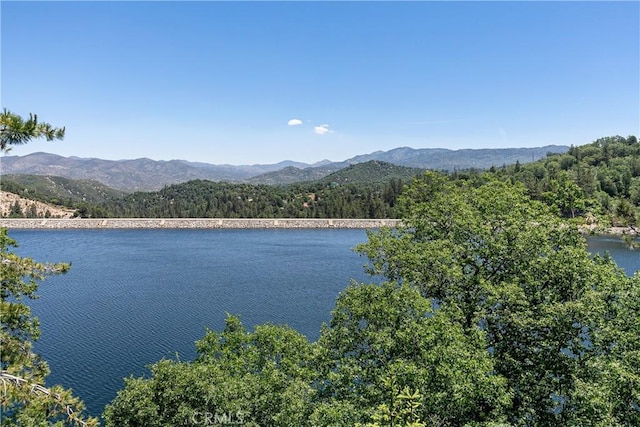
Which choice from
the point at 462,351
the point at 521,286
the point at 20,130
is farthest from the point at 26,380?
the point at 521,286

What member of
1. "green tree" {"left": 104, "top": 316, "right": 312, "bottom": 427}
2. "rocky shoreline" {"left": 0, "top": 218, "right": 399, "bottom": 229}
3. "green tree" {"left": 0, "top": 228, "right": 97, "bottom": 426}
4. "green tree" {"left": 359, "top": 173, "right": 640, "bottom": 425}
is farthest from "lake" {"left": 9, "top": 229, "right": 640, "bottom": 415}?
"rocky shoreline" {"left": 0, "top": 218, "right": 399, "bottom": 229}

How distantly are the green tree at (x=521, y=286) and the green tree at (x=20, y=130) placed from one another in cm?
1281

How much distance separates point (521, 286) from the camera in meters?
15.4

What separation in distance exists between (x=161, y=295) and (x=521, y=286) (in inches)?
1813

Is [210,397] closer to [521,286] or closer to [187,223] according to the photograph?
[521,286]

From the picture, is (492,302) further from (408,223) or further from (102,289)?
(102,289)

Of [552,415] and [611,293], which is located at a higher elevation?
[611,293]

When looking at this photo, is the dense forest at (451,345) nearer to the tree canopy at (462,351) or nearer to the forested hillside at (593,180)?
the tree canopy at (462,351)

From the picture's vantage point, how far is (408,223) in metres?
21.7

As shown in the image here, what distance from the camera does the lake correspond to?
31.3 metres

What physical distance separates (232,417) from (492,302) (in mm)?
10150

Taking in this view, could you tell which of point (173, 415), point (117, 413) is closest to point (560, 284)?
point (173, 415)

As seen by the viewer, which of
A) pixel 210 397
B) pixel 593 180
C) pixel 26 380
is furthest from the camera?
pixel 593 180

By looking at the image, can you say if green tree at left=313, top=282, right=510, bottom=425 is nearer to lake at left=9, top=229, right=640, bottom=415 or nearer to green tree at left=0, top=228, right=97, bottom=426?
green tree at left=0, top=228, right=97, bottom=426
